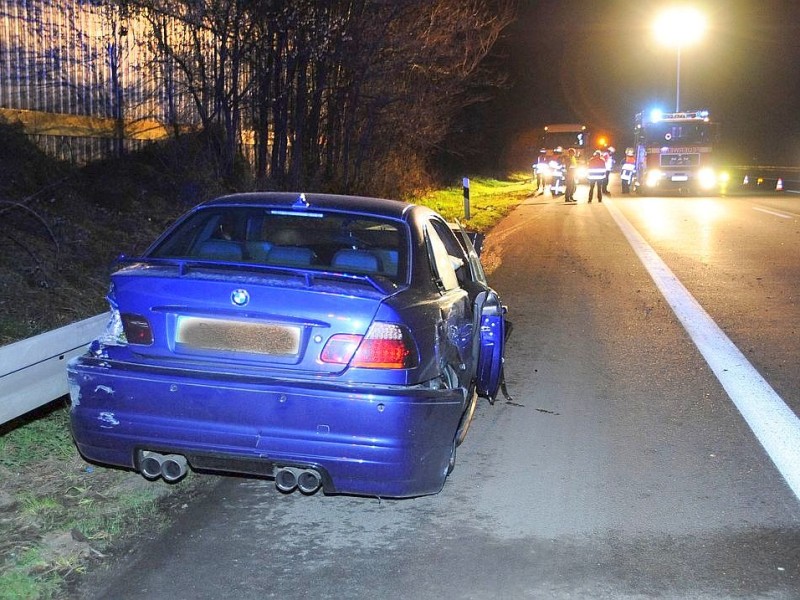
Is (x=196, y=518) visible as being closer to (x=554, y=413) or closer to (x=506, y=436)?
(x=506, y=436)

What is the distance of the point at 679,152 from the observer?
34844mm

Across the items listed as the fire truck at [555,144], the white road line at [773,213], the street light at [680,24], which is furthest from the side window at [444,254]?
the street light at [680,24]

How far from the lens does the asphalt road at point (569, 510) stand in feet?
13.1

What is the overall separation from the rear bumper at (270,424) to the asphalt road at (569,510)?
14.0 inches

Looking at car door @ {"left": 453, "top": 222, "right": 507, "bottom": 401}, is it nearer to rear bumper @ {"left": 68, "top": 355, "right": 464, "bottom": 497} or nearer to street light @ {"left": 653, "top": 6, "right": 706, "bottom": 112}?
rear bumper @ {"left": 68, "top": 355, "right": 464, "bottom": 497}

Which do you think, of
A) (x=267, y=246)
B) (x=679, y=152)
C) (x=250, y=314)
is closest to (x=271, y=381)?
(x=250, y=314)

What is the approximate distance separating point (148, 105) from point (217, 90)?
1180 millimetres

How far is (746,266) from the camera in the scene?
14508 mm

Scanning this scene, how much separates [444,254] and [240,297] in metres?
1.68

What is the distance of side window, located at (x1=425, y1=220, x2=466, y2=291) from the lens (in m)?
5.40

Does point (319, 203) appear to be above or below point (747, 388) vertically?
above

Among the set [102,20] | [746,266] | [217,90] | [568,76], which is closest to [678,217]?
[746,266]

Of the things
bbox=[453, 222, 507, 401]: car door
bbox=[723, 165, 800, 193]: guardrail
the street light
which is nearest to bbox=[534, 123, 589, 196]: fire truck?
bbox=[723, 165, 800, 193]: guardrail

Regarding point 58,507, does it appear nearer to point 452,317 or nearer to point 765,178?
point 452,317
